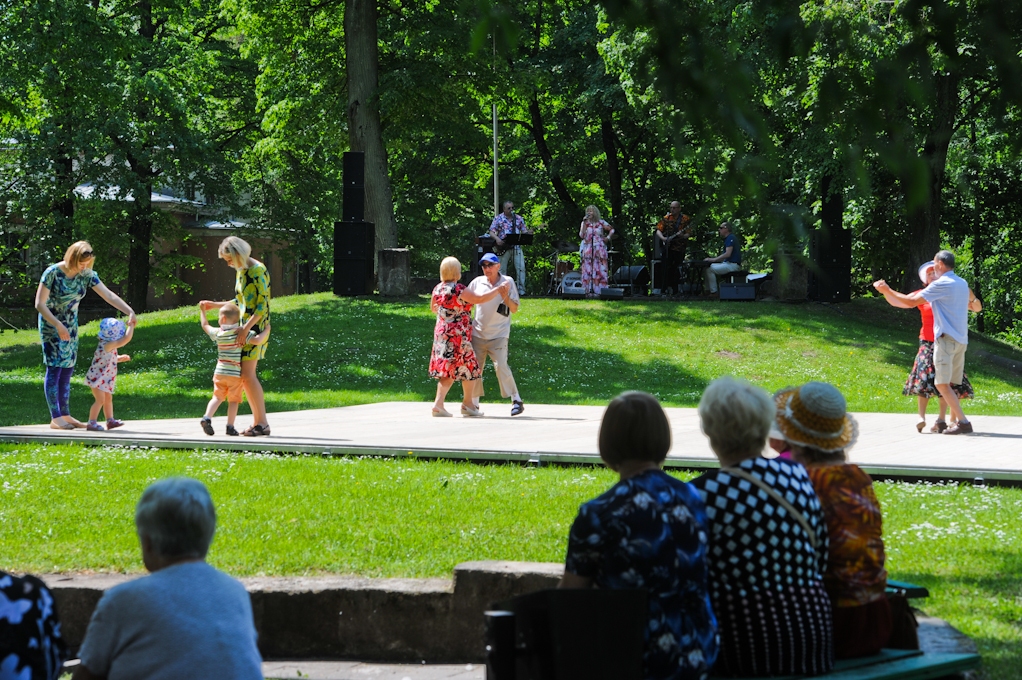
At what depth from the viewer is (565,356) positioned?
2161 centimetres

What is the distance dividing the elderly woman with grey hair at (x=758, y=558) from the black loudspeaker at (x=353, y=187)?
22.7m

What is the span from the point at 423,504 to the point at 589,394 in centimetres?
1007

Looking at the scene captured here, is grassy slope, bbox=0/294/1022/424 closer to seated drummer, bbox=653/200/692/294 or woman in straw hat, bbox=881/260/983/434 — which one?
seated drummer, bbox=653/200/692/294

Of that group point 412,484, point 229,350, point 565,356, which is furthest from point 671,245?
point 412,484

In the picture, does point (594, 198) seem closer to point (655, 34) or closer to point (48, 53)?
point (48, 53)

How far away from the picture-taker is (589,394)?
1836 cm

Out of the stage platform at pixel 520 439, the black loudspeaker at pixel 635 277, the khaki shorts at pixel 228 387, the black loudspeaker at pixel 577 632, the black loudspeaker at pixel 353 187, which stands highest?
the black loudspeaker at pixel 353 187

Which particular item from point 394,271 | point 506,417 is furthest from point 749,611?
point 394,271

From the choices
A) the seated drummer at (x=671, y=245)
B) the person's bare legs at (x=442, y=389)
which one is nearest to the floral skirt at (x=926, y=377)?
the person's bare legs at (x=442, y=389)

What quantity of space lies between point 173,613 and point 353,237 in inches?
910

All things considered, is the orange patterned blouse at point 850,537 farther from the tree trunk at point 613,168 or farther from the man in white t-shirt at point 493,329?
the tree trunk at point 613,168

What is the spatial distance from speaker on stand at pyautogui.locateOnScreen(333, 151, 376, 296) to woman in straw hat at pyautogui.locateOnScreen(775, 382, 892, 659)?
22.0m

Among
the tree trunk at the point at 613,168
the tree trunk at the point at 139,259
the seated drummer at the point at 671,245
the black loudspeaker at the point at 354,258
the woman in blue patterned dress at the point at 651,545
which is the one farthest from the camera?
the tree trunk at the point at 613,168

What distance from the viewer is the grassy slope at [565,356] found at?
18219mm
